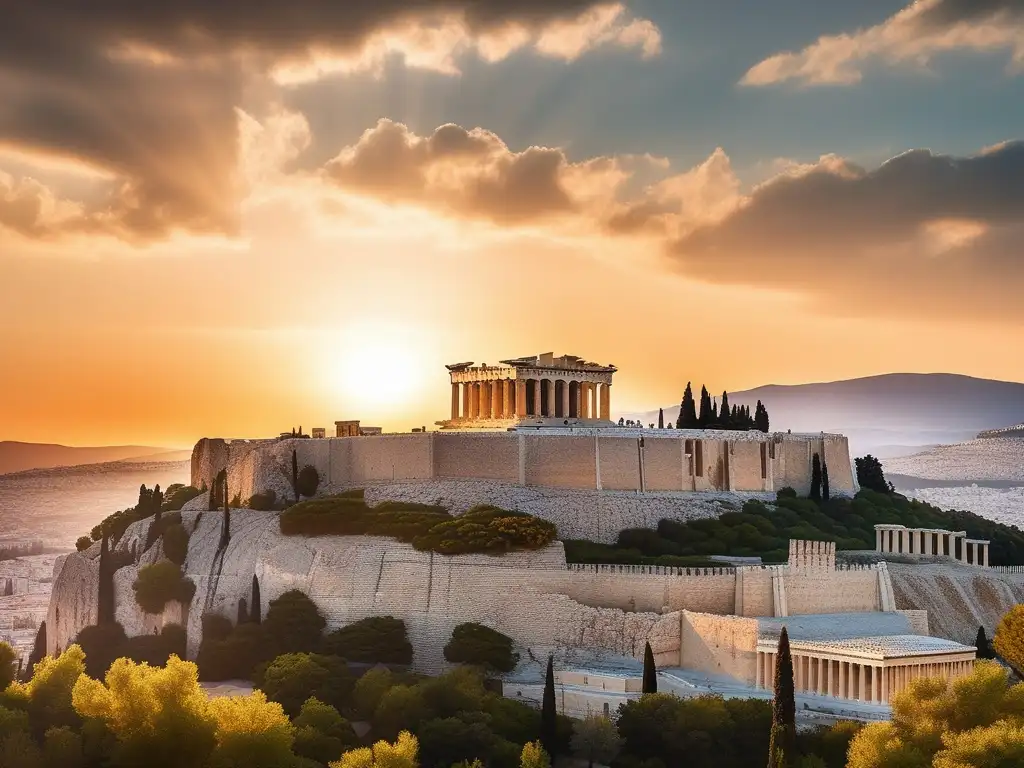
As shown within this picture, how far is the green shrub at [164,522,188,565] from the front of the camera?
69.5 m

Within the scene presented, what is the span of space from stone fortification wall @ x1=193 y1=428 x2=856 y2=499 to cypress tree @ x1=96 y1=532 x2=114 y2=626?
21.8 feet

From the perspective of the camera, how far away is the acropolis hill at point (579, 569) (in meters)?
53.7

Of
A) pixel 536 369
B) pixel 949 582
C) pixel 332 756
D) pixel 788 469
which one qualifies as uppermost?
pixel 536 369

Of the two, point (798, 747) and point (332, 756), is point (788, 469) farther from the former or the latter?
point (332, 756)

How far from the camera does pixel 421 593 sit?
5856 cm

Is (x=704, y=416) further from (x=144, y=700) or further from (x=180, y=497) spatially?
(x=144, y=700)

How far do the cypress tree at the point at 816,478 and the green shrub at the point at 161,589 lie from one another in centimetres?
2751

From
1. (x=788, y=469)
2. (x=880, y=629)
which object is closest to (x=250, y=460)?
(x=788, y=469)

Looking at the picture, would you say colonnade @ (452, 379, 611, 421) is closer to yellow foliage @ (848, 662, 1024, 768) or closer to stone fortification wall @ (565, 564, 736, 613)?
stone fortification wall @ (565, 564, 736, 613)

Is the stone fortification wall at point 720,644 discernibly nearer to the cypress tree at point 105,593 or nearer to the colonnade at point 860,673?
the colonnade at point 860,673

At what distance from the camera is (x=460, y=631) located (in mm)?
56281

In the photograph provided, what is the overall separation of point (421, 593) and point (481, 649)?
4.25 m

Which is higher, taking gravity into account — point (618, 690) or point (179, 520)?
point (179, 520)

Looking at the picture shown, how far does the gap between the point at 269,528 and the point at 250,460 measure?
7.55 metres
